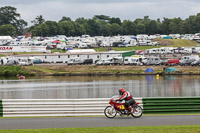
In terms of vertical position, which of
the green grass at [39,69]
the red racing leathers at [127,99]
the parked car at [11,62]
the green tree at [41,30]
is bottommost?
the red racing leathers at [127,99]

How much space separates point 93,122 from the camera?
2466 centimetres

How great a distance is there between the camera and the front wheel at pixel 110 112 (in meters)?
26.0

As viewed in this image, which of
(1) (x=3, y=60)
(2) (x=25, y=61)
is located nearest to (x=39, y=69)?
(2) (x=25, y=61)

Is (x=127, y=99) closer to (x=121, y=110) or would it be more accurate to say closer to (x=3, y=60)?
(x=121, y=110)

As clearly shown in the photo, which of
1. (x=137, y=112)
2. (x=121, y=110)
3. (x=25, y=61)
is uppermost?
(x=25, y=61)

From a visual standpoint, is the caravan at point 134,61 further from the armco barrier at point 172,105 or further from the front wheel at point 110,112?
the front wheel at point 110,112

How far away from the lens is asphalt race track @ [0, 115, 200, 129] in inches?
929

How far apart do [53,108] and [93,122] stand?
3630 millimetres

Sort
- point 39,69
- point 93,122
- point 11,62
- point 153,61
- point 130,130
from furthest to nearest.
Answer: point 11,62 → point 39,69 → point 153,61 → point 93,122 → point 130,130

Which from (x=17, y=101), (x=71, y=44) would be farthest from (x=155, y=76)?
(x=17, y=101)

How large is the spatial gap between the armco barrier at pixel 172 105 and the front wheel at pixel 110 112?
7.59ft

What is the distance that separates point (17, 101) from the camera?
27438 millimetres

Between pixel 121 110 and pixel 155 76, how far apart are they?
69008 mm

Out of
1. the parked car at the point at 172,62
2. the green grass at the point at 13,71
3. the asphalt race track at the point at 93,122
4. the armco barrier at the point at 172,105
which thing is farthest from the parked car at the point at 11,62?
the armco barrier at the point at 172,105
